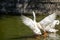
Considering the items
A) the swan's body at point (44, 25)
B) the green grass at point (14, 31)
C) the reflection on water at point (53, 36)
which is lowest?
the green grass at point (14, 31)

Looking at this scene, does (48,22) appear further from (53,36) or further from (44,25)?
(53,36)

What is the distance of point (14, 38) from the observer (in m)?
8.73

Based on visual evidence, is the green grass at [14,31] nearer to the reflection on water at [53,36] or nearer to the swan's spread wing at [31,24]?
the swan's spread wing at [31,24]

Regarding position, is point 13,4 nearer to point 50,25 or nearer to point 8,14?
point 8,14

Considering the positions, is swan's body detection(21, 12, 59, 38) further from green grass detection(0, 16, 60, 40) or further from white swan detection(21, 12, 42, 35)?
green grass detection(0, 16, 60, 40)

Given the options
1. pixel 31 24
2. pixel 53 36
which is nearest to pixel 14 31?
pixel 31 24

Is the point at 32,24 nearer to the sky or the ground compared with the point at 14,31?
nearer to the sky

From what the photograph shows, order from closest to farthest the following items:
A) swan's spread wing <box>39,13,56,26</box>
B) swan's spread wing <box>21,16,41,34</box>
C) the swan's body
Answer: swan's spread wing <box>21,16,41,34</box>, the swan's body, swan's spread wing <box>39,13,56,26</box>

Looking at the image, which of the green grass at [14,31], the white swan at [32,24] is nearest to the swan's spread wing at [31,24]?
the white swan at [32,24]

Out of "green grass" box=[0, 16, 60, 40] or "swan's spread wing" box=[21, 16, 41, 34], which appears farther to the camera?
"green grass" box=[0, 16, 60, 40]

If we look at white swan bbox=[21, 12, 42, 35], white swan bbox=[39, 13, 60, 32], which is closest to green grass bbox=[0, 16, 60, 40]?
white swan bbox=[21, 12, 42, 35]

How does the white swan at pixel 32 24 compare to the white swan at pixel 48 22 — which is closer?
the white swan at pixel 32 24

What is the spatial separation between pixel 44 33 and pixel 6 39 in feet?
3.94

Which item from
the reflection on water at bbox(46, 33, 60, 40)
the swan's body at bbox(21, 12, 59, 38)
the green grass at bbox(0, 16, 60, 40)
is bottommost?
the green grass at bbox(0, 16, 60, 40)
